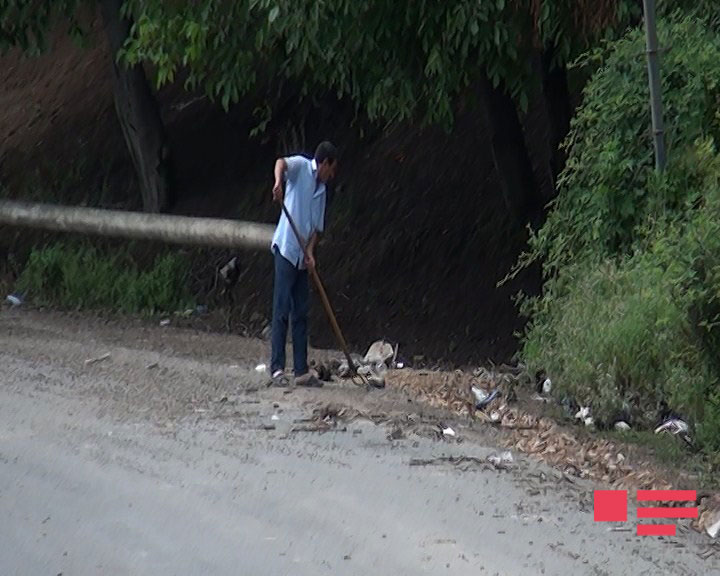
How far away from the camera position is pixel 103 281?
16.8m

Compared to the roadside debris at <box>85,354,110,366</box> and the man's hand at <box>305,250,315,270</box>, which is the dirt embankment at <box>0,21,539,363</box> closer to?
the roadside debris at <box>85,354,110,366</box>

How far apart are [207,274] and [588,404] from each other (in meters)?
8.10

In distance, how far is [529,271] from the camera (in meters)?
15.2

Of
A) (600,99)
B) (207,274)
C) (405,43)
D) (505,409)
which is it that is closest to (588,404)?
(505,409)

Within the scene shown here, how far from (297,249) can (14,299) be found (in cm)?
661

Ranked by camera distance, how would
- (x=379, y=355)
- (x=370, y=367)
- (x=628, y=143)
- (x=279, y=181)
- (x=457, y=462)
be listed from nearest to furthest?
(x=457, y=462), (x=279, y=181), (x=628, y=143), (x=370, y=367), (x=379, y=355)

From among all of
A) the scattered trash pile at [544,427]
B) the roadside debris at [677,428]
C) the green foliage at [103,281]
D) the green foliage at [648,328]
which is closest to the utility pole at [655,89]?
the green foliage at [648,328]

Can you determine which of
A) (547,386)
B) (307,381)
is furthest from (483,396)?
(307,381)

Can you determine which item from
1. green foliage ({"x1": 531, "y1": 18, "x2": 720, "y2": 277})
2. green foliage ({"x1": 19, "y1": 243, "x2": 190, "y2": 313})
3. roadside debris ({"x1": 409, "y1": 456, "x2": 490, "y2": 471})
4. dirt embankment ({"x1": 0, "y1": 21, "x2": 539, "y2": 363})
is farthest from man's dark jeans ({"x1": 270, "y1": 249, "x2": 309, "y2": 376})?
green foliage ({"x1": 19, "y1": 243, "x2": 190, "y2": 313})

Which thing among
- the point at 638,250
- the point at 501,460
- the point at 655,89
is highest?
the point at 655,89

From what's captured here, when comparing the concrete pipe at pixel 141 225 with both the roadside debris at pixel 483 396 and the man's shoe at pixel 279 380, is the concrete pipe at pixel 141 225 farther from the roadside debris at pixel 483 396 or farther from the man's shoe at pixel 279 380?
the roadside debris at pixel 483 396

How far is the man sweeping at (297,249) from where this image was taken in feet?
35.9

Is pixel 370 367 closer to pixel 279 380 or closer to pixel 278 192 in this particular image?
pixel 279 380

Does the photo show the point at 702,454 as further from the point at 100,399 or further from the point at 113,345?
the point at 113,345
